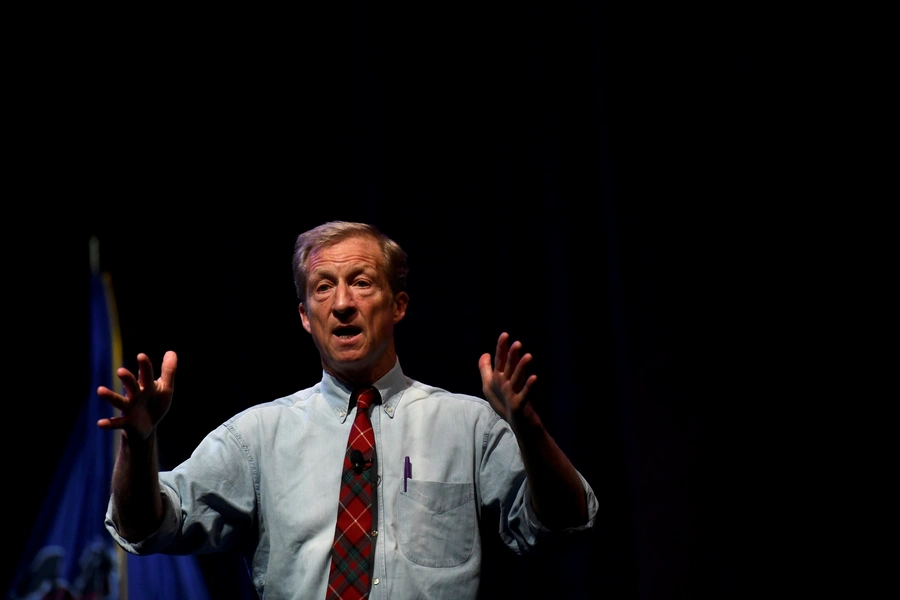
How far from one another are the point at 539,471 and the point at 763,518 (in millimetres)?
1079

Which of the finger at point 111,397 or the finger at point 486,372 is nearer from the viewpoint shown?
the finger at point 111,397

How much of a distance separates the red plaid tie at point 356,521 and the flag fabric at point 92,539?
975 mm

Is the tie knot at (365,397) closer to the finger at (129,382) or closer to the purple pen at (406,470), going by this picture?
the purple pen at (406,470)

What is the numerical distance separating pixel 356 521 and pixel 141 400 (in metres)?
0.51

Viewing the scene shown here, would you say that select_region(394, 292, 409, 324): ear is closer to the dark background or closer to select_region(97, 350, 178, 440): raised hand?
the dark background

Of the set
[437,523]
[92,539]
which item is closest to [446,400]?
[437,523]

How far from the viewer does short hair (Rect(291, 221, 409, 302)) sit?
206cm

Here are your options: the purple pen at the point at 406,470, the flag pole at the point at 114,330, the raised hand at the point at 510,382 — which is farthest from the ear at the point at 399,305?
the flag pole at the point at 114,330

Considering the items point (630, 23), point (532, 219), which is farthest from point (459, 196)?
point (630, 23)

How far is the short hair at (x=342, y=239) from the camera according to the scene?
2.06 m

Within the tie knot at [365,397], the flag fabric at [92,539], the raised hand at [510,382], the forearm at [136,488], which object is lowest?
the flag fabric at [92,539]

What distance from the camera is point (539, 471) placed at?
1.67 meters

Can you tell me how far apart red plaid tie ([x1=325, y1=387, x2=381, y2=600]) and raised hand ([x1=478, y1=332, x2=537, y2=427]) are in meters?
0.35

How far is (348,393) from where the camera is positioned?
197cm
